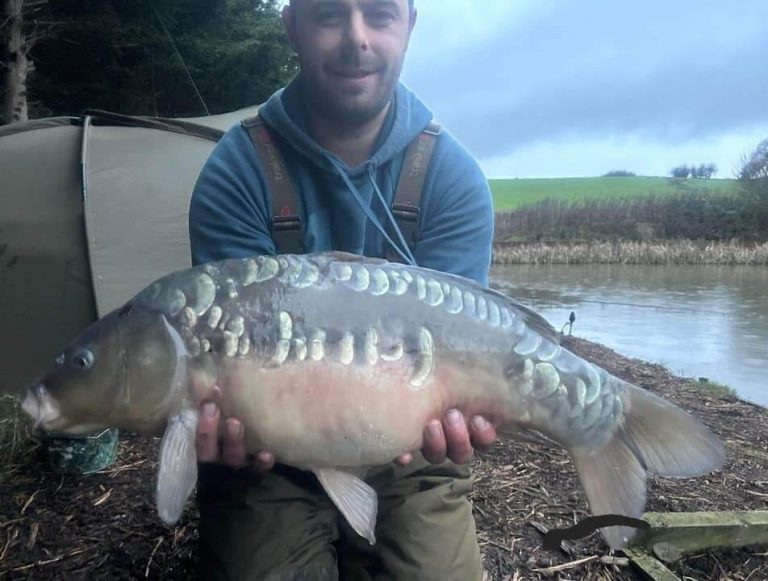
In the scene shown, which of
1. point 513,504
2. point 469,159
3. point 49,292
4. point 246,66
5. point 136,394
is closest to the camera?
point 136,394

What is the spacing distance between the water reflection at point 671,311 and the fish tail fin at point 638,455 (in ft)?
12.0

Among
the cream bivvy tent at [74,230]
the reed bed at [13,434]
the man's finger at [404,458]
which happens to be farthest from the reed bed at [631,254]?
the man's finger at [404,458]

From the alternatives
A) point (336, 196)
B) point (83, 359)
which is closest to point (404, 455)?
point (83, 359)

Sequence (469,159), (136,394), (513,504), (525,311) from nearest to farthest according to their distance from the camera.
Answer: (136,394)
(525,311)
(469,159)
(513,504)

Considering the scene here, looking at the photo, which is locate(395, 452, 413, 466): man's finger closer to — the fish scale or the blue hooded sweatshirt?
the fish scale

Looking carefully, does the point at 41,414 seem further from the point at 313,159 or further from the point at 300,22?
the point at 300,22

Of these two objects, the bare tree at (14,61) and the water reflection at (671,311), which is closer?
the bare tree at (14,61)

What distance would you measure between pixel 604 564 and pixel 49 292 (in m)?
2.84

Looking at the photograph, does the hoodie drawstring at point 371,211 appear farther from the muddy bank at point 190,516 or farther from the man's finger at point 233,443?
the muddy bank at point 190,516

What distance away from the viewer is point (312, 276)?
1.50 meters

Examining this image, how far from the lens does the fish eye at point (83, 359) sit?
4.74 feet

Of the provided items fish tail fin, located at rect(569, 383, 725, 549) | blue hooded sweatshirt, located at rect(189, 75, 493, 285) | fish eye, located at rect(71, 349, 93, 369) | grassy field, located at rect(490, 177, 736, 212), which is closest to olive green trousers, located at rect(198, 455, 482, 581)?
fish tail fin, located at rect(569, 383, 725, 549)

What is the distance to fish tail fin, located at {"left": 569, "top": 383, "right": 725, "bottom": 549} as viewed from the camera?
1.50 meters

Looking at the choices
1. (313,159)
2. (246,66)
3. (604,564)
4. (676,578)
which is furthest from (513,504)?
(246,66)
